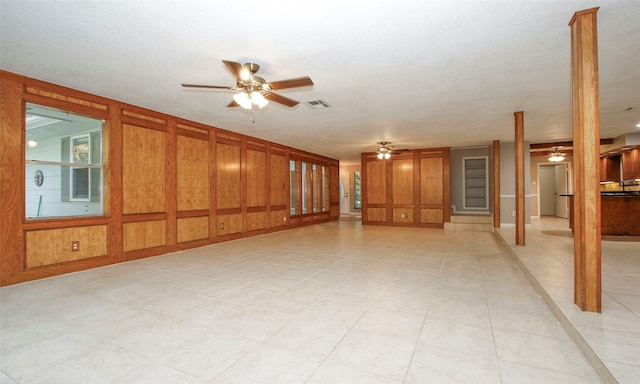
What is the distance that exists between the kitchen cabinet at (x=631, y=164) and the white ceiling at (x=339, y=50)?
3.18m

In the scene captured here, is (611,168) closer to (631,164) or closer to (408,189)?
(631,164)

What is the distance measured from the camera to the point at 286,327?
259 cm

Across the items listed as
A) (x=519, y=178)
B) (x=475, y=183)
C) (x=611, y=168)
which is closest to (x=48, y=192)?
(x=519, y=178)

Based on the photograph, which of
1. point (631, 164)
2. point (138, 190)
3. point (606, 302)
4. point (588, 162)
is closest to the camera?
point (588, 162)

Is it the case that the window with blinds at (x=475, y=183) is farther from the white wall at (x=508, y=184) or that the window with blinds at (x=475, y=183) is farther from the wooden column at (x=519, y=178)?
the wooden column at (x=519, y=178)

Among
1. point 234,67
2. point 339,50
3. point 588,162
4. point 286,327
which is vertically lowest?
point 286,327

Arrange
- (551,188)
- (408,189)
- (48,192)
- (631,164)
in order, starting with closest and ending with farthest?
(48,192) → (631,164) → (408,189) → (551,188)

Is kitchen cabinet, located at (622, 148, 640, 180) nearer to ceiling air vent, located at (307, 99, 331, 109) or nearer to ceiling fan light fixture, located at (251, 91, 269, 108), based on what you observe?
ceiling air vent, located at (307, 99, 331, 109)

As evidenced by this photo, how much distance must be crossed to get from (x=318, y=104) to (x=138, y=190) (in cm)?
370

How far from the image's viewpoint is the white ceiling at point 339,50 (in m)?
2.54

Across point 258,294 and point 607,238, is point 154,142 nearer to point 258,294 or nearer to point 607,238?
point 258,294

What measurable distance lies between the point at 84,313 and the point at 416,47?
14.7 feet

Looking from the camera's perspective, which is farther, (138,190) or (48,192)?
(138,190)

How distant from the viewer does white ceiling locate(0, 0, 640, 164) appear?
2.54 metres
